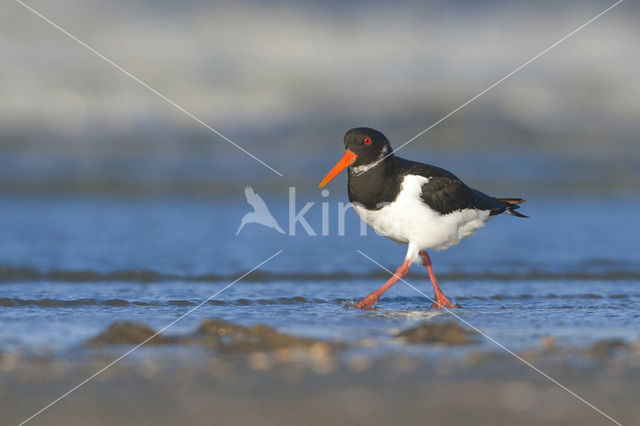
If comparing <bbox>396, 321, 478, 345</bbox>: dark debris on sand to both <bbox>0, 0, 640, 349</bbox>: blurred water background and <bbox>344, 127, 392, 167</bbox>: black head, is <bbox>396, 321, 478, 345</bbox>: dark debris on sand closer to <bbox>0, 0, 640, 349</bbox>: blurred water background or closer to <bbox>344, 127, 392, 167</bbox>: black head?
<bbox>0, 0, 640, 349</bbox>: blurred water background

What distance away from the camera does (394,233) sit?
679 cm

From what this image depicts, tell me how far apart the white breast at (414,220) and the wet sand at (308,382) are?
1634 mm

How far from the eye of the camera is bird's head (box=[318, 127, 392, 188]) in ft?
22.3

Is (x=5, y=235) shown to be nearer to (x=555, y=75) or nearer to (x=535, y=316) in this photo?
(x=535, y=316)

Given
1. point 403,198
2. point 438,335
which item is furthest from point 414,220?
point 438,335

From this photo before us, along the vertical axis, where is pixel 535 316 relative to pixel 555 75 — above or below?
below

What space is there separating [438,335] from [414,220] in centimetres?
172

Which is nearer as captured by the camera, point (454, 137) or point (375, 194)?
point (375, 194)

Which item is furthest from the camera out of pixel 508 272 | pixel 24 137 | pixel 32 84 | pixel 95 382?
pixel 32 84

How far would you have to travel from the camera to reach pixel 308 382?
13.3 feet

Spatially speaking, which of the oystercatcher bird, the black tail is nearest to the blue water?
the oystercatcher bird

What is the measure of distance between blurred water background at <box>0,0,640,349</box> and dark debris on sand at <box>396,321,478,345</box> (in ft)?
1.05

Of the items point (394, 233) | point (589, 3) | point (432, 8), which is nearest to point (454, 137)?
point (432, 8)

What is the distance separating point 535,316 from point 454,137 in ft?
47.7
